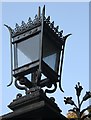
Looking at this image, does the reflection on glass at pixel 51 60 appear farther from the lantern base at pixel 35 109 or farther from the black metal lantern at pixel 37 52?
the lantern base at pixel 35 109

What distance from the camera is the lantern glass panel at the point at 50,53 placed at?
3.98 metres

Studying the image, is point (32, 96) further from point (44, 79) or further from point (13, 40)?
point (13, 40)

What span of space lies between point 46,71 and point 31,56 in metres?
0.26

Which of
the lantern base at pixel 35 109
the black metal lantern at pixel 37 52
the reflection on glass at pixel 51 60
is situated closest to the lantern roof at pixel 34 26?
the black metal lantern at pixel 37 52

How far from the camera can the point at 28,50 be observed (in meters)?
4.12

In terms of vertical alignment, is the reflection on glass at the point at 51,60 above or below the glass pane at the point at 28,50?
below

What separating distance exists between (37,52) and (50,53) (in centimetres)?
27

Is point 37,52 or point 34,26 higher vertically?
point 34,26

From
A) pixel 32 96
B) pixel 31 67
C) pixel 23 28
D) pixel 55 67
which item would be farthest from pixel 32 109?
pixel 23 28

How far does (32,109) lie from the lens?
3426 mm

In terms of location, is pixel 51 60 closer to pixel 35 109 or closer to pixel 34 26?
pixel 34 26

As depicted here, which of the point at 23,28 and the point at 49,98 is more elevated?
the point at 23,28

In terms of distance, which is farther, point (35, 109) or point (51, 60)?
point (51, 60)

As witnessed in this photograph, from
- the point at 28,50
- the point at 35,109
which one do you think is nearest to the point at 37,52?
the point at 28,50
